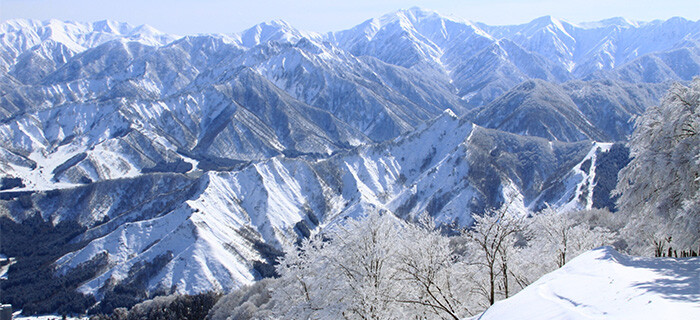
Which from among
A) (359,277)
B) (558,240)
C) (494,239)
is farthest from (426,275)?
(558,240)

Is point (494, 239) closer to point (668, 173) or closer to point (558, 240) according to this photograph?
point (668, 173)

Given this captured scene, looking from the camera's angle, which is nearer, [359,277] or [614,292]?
[614,292]

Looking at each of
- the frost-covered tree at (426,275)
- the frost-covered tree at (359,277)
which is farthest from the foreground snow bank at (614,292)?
the frost-covered tree at (359,277)

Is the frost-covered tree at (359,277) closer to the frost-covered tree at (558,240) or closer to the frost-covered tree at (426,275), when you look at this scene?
the frost-covered tree at (426,275)

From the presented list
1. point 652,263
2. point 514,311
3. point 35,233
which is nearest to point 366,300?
point 514,311

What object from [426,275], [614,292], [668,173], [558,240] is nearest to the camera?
[614,292]

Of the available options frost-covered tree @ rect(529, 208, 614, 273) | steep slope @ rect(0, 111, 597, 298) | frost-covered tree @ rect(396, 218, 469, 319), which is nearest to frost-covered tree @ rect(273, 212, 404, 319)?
frost-covered tree @ rect(396, 218, 469, 319)

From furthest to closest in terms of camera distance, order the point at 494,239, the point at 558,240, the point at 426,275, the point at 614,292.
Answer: the point at 558,240
the point at 426,275
the point at 494,239
the point at 614,292
